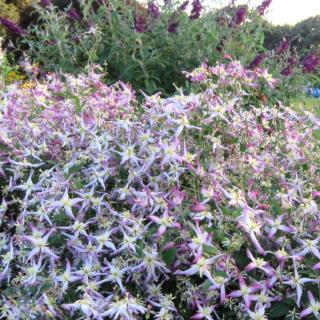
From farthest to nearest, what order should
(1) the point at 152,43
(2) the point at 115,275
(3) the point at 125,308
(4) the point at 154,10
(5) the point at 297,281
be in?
1. (4) the point at 154,10
2. (1) the point at 152,43
3. (2) the point at 115,275
4. (5) the point at 297,281
5. (3) the point at 125,308

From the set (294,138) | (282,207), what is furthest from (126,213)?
(294,138)

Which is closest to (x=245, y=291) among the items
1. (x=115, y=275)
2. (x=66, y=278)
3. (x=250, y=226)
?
(x=250, y=226)

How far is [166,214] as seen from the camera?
5.93 feet

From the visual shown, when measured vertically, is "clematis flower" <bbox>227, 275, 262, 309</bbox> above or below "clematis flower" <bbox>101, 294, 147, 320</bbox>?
above

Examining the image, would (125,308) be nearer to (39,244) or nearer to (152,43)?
(39,244)

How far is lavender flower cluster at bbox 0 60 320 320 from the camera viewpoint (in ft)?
5.76

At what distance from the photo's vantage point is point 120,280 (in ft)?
6.02

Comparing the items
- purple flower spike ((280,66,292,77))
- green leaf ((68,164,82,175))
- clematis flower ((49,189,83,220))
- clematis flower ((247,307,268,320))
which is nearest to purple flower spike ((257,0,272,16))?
purple flower spike ((280,66,292,77))

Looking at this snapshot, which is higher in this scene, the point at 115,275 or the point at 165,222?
the point at 165,222

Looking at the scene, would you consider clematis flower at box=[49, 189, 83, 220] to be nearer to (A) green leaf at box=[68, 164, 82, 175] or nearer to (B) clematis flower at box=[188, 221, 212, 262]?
(A) green leaf at box=[68, 164, 82, 175]

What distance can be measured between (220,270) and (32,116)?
59.9 inches

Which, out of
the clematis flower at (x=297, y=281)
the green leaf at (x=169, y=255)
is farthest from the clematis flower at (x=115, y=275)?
the clematis flower at (x=297, y=281)

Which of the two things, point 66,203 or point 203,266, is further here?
point 66,203

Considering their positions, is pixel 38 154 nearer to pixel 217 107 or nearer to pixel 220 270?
pixel 217 107
